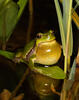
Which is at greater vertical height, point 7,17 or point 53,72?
point 7,17

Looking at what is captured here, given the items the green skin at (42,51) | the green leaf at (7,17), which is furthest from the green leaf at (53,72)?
the green leaf at (7,17)

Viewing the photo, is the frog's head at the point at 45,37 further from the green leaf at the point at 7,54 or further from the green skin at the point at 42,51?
the green leaf at the point at 7,54

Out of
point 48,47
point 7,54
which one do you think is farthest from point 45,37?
point 7,54

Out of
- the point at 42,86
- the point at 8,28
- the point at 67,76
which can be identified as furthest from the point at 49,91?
the point at 8,28

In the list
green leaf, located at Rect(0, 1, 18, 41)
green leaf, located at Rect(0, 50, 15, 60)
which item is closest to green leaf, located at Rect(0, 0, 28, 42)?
green leaf, located at Rect(0, 1, 18, 41)

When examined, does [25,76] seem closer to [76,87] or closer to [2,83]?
[2,83]

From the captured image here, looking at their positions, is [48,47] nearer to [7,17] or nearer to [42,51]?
[42,51]

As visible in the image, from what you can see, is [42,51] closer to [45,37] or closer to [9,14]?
[45,37]

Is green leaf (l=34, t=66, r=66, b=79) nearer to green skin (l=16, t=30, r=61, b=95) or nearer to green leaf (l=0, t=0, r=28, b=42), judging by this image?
green skin (l=16, t=30, r=61, b=95)
